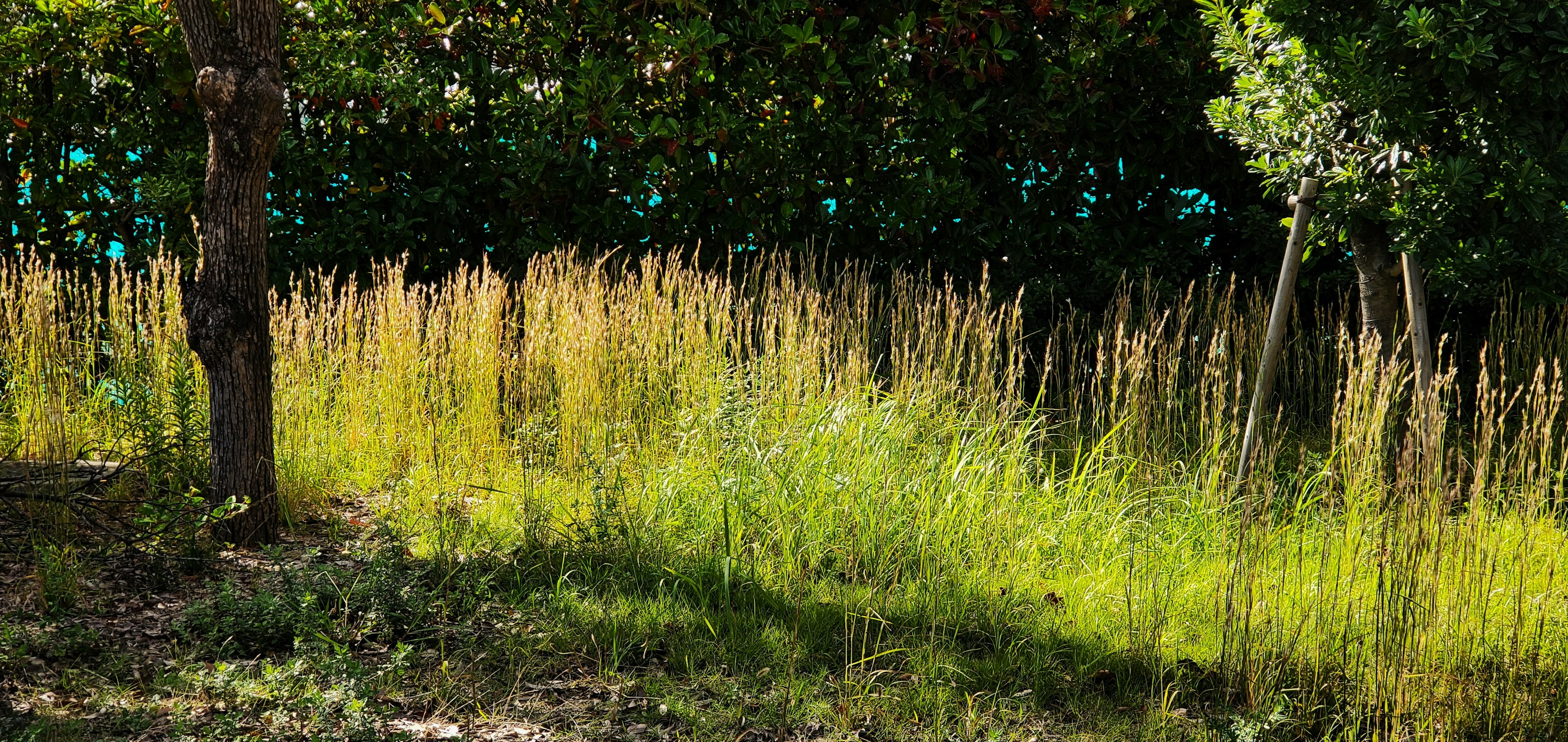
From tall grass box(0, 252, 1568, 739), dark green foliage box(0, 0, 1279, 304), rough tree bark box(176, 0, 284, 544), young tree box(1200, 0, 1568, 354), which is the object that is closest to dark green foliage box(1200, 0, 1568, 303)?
young tree box(1200, 0, 1568, 354)

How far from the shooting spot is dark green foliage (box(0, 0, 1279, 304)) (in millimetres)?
5738

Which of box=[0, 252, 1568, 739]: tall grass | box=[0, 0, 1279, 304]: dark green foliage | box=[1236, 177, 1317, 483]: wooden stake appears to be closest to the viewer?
box=[0, 252, 1568, 739]: tall grass

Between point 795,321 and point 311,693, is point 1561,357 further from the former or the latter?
point 311,693

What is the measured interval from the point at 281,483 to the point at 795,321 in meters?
2.02

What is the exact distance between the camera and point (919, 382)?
422 centimetres

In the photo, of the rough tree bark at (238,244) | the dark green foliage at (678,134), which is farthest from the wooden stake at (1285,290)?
the rough tree bark at (238,244)

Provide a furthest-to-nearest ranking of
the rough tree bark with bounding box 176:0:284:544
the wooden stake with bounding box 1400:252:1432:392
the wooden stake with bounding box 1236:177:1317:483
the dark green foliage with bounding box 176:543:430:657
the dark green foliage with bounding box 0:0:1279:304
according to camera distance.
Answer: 1. the dark green foliage with bounding box 0:0:1279:304
2. the wooden stake with bounding box 1236:177:1317:483
3. the wooden stake with bounding box 1400:252:1432:392
4. the rough tree bark with bounding box 176:0:284:544
5. the dark green foliage with bounding box 176:543:430:657

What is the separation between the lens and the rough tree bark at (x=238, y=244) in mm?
3500

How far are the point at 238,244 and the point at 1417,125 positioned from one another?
147 inches

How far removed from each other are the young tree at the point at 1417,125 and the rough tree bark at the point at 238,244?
3265mm

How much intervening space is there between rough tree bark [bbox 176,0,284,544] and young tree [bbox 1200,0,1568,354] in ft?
10.7

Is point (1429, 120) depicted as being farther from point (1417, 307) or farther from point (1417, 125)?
point (1417, 307)

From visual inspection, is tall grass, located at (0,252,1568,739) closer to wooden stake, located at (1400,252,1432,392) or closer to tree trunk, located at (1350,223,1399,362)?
wooden stake, located at (1400,252,1432,392)

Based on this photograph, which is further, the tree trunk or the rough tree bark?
the tree trunk
